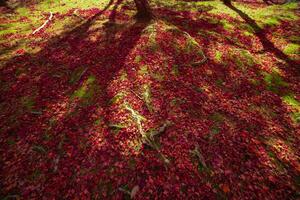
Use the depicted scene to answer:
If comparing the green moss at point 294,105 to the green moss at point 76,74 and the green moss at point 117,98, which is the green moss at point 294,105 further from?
the green moss at point 76,74

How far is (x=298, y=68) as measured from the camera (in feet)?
32.2

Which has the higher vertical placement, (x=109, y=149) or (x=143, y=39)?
(x=143, y=39)

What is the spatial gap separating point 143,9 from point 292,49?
9.53 metres

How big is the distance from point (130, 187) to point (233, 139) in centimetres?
383

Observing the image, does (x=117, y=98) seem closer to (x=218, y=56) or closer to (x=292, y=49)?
Result: (x=218, y=56)

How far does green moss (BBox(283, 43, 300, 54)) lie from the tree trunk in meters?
8.65

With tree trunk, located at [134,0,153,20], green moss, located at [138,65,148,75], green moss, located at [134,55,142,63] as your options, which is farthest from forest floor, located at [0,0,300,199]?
tree trunk, located at [134,0,153,20]

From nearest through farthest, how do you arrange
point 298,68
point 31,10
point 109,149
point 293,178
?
point 293,178, point 109,149, point 298,68, point 31,10

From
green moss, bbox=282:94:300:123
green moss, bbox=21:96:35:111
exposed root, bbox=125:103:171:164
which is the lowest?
green moss, bbox=282:94:300:123

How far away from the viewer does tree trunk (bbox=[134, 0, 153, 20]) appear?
37.7 feet

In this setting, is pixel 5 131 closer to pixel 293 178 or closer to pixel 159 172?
pixel 159 172

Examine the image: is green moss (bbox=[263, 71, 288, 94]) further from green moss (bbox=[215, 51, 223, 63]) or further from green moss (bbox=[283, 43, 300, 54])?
green moss (bbox=[283, 43, 300, 54])

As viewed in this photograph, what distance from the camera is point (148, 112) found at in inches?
272

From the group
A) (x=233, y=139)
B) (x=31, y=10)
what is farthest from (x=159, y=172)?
(x=31, y=10)
